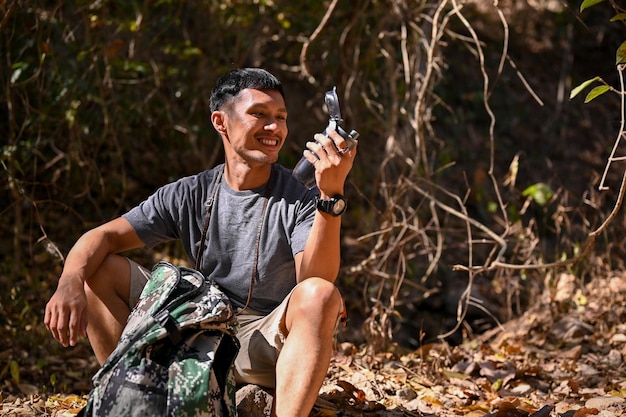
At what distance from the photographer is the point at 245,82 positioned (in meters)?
3.21

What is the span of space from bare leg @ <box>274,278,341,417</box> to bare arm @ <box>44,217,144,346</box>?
756 mm

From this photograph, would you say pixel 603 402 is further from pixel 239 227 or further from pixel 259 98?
pixel 259 98

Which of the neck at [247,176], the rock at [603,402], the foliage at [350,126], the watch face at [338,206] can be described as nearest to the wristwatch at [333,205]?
the watch face at [338,206]

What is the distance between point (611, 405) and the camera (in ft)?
11.6

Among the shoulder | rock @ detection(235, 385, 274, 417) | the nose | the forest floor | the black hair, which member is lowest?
the forest floor

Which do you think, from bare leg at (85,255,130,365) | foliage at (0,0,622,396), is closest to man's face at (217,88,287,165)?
bare leg at (85,255,130,365)

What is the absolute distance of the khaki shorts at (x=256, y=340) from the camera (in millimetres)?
2956

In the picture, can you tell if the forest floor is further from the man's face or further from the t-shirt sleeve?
the man's face

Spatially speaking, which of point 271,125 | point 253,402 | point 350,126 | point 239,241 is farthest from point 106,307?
point 350,126

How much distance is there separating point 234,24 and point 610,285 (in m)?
3.56

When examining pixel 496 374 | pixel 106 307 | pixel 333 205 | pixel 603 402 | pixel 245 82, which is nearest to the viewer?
pixel 333 205

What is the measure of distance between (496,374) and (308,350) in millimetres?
1827

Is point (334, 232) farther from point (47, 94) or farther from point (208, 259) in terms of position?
point (47, 94)

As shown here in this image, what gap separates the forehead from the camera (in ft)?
10.4
